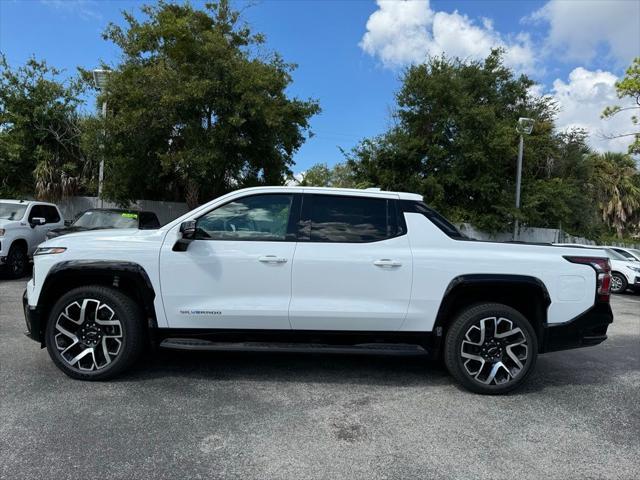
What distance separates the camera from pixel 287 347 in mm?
4340

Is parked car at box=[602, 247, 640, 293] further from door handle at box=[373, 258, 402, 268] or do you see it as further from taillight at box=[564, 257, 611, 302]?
door handle at box=[373, 258, 402, 268]

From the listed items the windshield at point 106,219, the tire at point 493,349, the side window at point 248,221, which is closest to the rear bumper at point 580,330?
the tire at point 493,349

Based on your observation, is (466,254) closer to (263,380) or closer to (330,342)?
(330,342)

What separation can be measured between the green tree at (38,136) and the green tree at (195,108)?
310cm

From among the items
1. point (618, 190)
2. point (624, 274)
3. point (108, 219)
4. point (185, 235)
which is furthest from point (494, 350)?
point (618, 190)

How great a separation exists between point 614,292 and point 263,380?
46.3 feet

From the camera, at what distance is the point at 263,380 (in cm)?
459

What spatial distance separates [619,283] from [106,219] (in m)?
14.6

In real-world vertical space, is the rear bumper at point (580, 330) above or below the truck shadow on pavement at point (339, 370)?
above

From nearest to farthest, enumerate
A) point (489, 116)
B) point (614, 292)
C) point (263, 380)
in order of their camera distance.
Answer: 1. point (263, 380)
2. point (614, 292)
3. point (489, 116)

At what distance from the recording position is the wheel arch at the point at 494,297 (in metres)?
4.32

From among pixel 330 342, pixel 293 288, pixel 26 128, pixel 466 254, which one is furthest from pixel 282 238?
pixel 26 128

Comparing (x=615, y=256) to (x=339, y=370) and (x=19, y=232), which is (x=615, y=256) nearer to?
(x=339, y=370)

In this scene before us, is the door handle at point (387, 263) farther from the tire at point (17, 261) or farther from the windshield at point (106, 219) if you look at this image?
the tire at point (17, 261)
